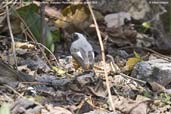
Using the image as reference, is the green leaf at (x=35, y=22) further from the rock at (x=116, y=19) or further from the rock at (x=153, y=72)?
the rock at (x=116, y=19)

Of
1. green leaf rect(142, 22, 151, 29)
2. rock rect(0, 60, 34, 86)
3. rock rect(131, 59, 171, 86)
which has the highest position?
rock rect(0, 60, 34, 86)

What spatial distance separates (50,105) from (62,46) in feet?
4.47

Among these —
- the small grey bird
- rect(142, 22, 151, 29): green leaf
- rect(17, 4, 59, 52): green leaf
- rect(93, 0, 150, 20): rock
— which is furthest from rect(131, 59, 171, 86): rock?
rect(93, 0, 150, 20): rock

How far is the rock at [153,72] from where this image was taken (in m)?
2.94

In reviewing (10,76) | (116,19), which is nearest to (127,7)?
(116,19)

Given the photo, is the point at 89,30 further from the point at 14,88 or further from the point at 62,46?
the point at 14,88

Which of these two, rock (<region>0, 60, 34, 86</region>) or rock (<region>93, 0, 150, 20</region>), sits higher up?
rock (<region>0, 60, 34, 86</region>)

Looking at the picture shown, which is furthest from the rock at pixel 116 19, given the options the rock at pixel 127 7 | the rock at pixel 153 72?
the rock at pixel 153 72

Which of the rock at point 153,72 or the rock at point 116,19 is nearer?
the rock at point 153,72

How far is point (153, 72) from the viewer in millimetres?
2959

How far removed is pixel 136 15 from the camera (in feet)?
15.9

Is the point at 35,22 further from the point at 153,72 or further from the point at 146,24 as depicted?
the point at 146,24

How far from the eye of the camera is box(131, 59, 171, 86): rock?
116 inches

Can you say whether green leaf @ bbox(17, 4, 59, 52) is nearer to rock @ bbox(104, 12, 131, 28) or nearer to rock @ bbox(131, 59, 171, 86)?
rock @ bbox(131, 59, 171, 86)
